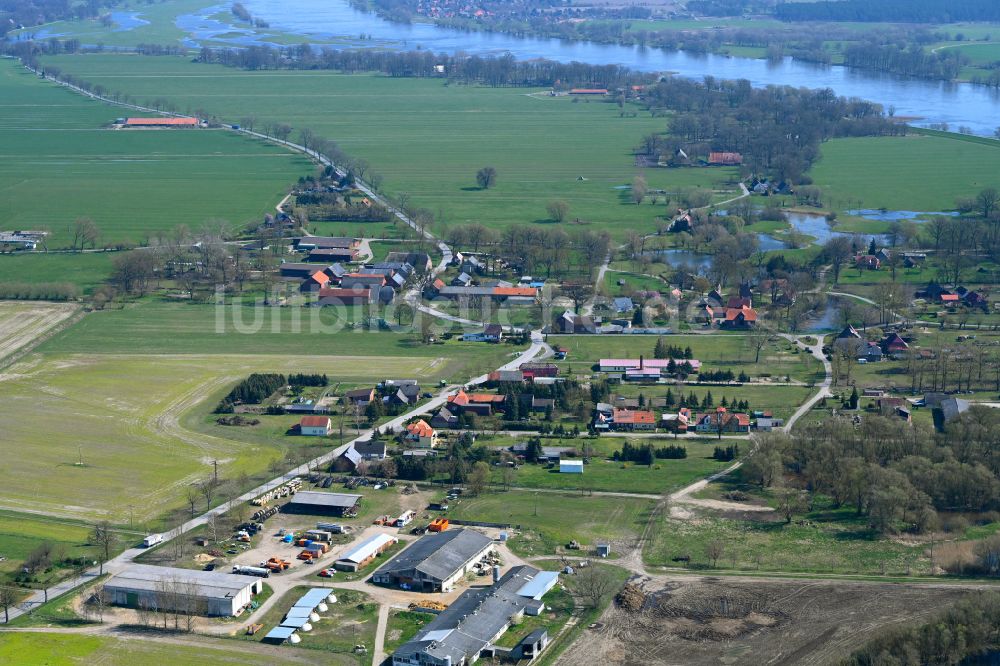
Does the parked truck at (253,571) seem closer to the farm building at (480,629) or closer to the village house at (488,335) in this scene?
the farm building at (480,629)

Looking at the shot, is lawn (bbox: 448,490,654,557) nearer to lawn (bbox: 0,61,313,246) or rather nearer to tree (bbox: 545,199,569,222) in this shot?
lawn (bbox: 0,61,313,246)

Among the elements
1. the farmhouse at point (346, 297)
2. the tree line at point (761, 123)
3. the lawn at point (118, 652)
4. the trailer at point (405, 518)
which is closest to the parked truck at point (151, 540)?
the lawn at point (118, 652)

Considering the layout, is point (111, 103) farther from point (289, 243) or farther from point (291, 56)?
point (289, 243)

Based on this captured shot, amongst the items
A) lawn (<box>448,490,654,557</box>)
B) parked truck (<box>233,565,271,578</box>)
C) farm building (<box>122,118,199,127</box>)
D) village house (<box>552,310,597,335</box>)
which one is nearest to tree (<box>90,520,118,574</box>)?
parked truck (<box>233,565,271,578</box>)

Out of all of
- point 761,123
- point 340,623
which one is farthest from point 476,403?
point 761,123

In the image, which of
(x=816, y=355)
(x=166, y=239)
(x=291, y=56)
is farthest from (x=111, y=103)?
(x=816, y=355)

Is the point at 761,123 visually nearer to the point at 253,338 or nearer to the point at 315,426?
the point at 253,338
